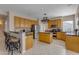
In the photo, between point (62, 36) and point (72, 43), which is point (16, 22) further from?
point (72, 43)

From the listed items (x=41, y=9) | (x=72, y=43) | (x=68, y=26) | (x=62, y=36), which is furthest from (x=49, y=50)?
(x=41, y=9)

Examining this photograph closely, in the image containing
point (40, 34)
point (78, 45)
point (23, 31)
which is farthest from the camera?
point (40, 34)

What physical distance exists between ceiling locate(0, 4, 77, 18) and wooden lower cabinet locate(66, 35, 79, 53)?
51cm

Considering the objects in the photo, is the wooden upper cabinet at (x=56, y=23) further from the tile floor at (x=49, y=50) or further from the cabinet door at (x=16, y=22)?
the cabinet door at (x=16, y=22)

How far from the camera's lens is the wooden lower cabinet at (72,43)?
167cm

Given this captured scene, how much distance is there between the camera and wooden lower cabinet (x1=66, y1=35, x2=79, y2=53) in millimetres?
1668

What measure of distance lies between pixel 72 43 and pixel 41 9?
97 centimetres

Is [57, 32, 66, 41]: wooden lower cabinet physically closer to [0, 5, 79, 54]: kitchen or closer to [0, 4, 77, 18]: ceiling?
[0, 5, 79, 54]: kitchen

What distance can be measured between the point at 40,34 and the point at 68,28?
721 millimetres

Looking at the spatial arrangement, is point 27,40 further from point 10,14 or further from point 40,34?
point 10,14

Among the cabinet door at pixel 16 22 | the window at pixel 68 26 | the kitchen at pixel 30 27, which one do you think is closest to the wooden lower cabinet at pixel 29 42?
the kitchen at pixel 30 27

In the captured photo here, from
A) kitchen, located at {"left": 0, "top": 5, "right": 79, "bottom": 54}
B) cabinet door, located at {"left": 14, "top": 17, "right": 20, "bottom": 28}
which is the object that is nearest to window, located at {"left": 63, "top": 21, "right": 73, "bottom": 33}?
kitchen, located at {"left": 0, "top": 5, "right": 79, "bottom": 54}
